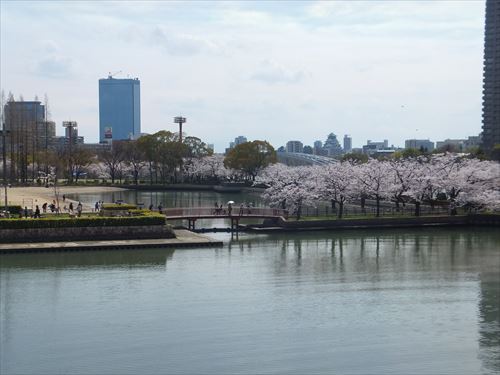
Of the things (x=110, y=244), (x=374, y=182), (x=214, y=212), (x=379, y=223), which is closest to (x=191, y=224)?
(x=214, y=212)

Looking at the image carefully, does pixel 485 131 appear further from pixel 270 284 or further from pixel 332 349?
pixel 332 349

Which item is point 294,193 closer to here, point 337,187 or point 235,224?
point 337,187

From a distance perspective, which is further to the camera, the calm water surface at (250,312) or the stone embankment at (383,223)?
the stone embankment at (383,223)

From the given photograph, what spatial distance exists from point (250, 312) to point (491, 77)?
288ft

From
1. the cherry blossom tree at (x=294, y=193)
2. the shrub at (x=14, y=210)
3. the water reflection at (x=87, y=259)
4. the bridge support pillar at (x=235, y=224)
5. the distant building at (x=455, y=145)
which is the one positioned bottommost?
the water reflection at (x=87, y=259)

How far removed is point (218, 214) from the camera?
3806cm

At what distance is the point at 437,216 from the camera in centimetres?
4125

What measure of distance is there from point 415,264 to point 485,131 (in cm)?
7461

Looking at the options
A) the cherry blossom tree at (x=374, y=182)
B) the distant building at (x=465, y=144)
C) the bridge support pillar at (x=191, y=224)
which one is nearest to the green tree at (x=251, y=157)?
the cherry blossom tree at (x=374, y=182)

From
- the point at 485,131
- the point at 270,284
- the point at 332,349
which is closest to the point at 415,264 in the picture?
the point at 270,284

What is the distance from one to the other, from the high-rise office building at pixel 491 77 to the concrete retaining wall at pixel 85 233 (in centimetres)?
7358

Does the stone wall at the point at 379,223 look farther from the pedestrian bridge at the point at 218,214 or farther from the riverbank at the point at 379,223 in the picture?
the pedestrian bridge at the point at 218,214

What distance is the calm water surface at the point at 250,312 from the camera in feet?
52.7

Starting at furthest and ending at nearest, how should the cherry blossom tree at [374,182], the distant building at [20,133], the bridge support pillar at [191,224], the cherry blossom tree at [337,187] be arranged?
the distant building at [20,133]
the cherry blossom tree at [374,182]
the cherry blossom tree at [337,187]
the bridge support pillar at [191,224]
